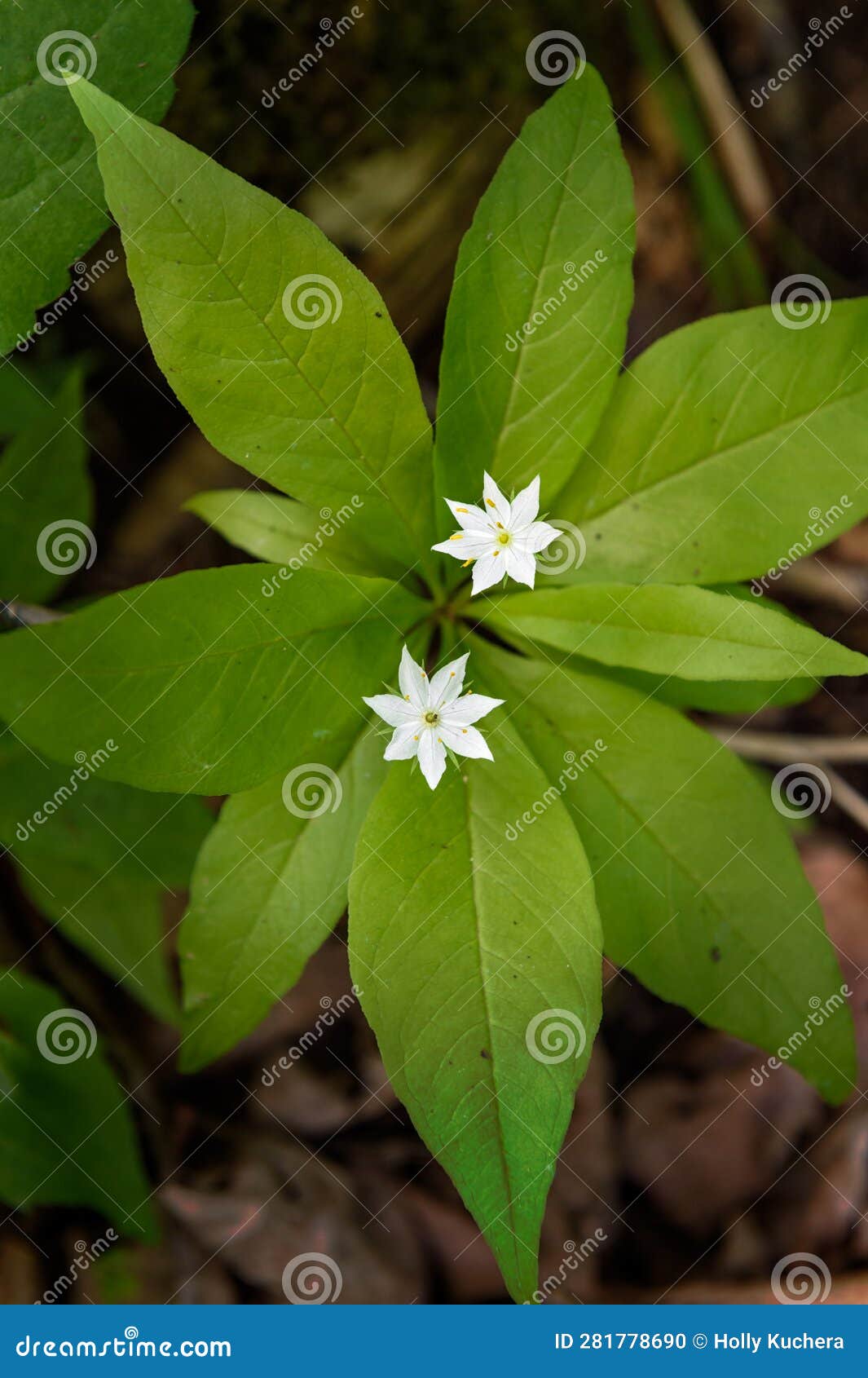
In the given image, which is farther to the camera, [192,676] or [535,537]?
[535,537]

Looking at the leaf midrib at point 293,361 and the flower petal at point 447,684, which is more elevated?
the leaf midrib at point 293,361

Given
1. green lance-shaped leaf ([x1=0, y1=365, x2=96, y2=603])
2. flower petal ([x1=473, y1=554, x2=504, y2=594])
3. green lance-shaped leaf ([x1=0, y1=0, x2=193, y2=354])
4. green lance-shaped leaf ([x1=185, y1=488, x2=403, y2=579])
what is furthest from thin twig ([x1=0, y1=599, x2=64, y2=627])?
flower petal ([x1=473, y1=554, x2=504, y2=594])

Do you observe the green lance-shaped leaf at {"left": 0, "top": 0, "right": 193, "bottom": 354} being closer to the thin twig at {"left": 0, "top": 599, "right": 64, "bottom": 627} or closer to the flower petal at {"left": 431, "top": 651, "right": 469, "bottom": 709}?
the thin twig at {"left": 0, "top": 599, "right": 64, "bottom": 627}

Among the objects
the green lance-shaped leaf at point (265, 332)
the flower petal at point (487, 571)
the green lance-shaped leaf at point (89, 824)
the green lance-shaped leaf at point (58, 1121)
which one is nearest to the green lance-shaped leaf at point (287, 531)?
the green lance-shaped leaf at point (265, 332)

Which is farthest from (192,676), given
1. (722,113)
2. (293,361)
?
(722,113)

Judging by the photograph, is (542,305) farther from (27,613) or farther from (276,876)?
(27,613)

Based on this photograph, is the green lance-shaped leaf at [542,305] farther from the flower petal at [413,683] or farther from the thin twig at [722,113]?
the thin twig at [722,113]
